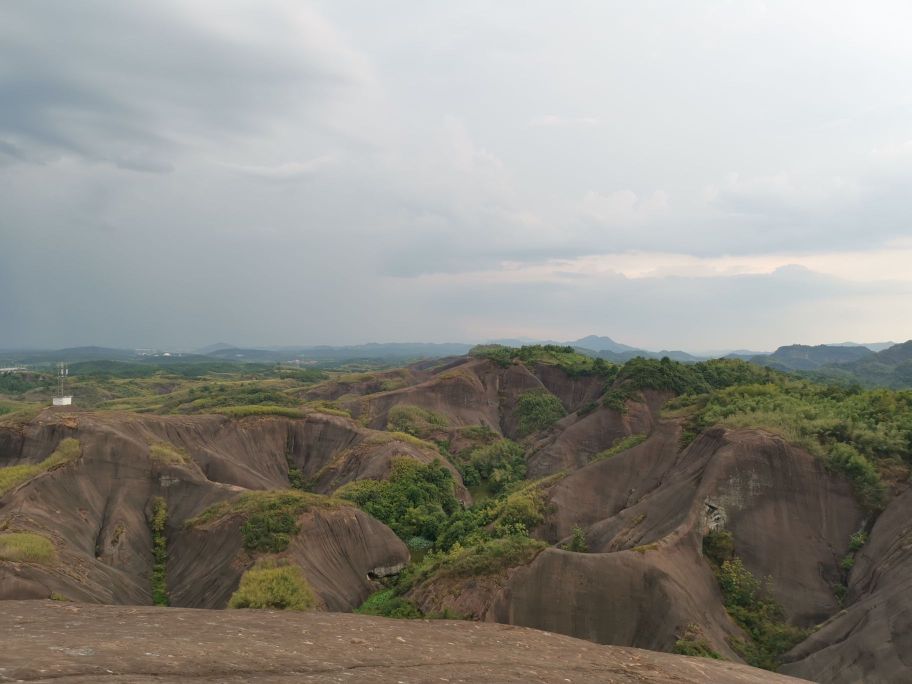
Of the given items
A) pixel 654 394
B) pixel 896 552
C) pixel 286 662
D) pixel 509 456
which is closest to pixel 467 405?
pixel 509 456

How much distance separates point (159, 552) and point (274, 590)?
14.0 m

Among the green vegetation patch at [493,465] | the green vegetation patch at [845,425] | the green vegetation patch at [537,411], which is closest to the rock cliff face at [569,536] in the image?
the green vegetation patch at [845,425]

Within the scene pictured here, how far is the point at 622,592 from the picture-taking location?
21172 millimetres

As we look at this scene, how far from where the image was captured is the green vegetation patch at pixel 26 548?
22375mm

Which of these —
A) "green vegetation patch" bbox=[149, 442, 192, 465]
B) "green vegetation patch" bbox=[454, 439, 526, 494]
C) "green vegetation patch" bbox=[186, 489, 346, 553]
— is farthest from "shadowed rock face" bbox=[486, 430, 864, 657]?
"green vegetation patch" bbox=[149, 442, 192, 465]

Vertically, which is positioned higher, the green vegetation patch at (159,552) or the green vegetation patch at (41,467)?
the green vegetation patch at (41,467)

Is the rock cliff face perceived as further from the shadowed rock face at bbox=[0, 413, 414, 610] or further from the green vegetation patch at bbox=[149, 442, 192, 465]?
the green vegetation patch at bbox=[149, 442, 192, 465]

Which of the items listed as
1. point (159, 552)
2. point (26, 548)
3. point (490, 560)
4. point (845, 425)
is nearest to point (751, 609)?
point (490, 560)

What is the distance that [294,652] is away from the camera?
12.9m

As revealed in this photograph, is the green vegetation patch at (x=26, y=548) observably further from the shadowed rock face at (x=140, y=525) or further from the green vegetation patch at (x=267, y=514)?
the green vegetation patch at (x=267, y=514)

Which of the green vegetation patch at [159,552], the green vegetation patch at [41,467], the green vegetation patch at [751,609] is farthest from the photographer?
the green vegetation patch at [41,467]

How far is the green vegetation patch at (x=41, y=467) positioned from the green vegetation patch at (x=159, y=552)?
6.37m

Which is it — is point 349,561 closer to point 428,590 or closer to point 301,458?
point 428,590

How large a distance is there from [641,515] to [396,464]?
77.2ft
